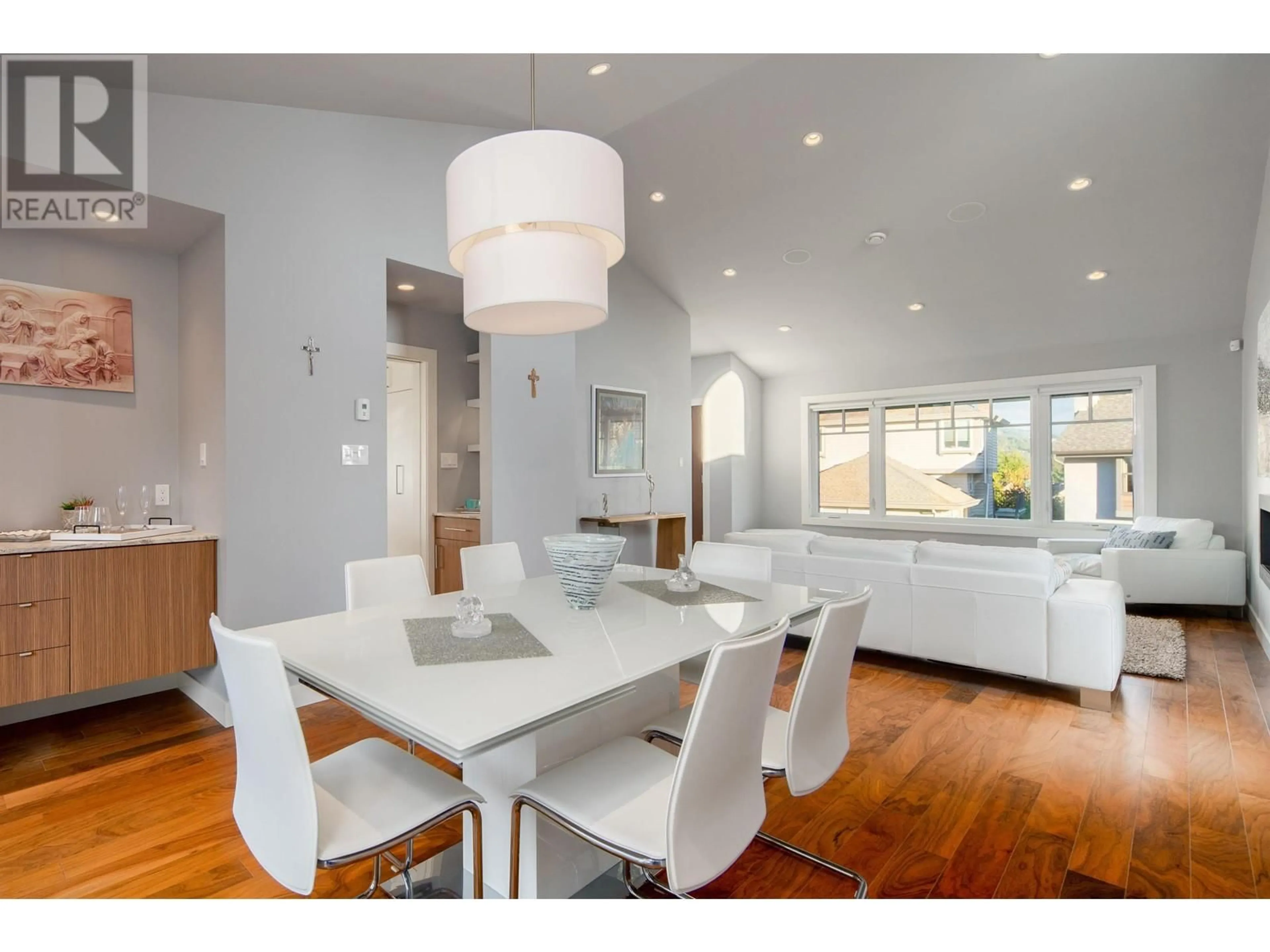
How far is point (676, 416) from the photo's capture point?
670 centimetres

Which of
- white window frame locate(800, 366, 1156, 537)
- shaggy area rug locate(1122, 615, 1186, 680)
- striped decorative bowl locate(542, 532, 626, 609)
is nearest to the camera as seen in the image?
striped decorative bowl locate(542, 532, 626, 609)

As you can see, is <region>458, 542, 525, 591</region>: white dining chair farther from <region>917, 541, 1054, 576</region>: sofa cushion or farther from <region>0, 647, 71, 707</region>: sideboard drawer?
<region>917, 541, 1054, 576</region>: sofa cushion

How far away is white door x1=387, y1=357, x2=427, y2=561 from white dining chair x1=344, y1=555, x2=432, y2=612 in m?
2.37

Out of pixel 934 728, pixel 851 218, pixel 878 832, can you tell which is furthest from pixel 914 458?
pixel 878 832

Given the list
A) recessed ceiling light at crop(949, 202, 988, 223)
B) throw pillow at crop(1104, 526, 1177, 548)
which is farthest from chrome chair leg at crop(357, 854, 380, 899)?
throw pillow at crop(1104, 526, 1177, 548)

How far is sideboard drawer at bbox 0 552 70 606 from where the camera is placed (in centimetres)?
253

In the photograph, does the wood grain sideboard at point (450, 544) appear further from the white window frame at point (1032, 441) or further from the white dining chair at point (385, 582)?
the white window frame at point (1032, 441)

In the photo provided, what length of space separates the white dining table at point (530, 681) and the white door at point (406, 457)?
263 centimetres

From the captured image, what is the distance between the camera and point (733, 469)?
796 cm

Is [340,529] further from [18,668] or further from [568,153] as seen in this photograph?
[568,153]

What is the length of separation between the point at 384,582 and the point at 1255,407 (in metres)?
5.65

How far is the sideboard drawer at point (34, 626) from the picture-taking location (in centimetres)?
253

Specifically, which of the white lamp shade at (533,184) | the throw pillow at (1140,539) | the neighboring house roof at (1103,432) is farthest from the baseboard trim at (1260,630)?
the white lamp shade at (533,184)
